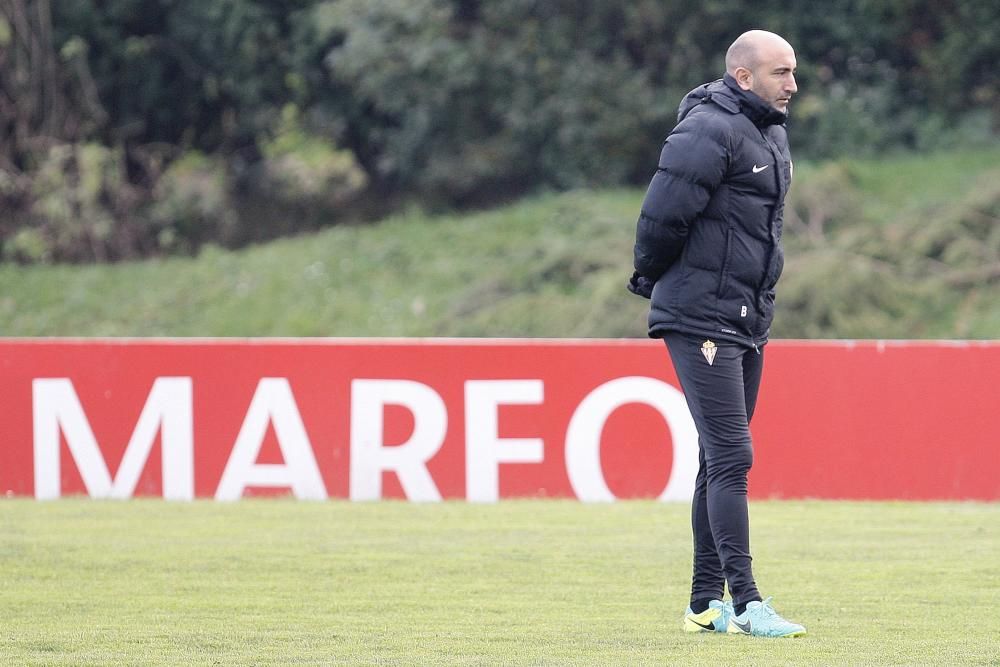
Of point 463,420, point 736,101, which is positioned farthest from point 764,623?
point 463,420

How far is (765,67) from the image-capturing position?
503 centimetres

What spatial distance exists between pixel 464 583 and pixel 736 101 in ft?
7.95

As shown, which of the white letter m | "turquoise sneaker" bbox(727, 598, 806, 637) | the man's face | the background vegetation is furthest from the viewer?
the background vegetation

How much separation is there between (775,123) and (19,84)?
24124 millimetres

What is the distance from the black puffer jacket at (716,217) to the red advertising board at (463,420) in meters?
4.61

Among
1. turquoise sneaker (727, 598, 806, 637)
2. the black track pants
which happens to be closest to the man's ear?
the black track pants

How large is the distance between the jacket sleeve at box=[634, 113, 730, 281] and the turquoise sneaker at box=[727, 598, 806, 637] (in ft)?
3.80

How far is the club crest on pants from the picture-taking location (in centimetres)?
509

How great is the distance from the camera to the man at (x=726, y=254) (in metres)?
4.96

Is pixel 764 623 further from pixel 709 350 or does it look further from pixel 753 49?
pixel 753 49

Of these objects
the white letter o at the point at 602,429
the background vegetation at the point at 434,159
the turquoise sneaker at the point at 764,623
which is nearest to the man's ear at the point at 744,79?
the turquoise sneaker at the point at 764,623

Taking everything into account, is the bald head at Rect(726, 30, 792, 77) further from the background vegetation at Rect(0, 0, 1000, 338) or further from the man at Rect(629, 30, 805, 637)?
the background vegetation at Rect(0, 0, 1000, 338)

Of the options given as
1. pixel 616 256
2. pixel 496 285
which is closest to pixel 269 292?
pixel 496 285

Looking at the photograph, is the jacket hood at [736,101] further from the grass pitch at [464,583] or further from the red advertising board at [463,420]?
the red advertising board at [463,420]
